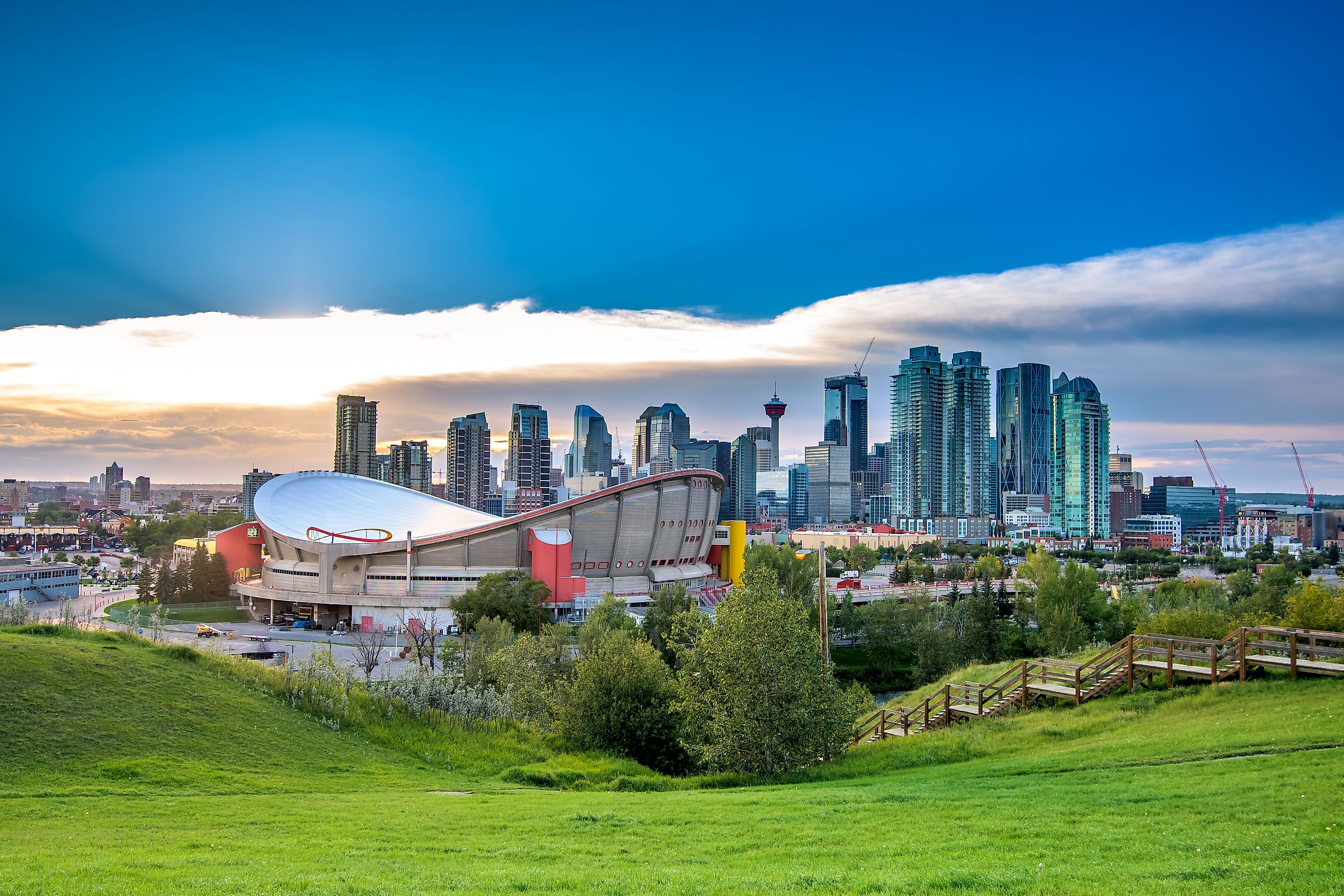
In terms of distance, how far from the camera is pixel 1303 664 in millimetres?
16906

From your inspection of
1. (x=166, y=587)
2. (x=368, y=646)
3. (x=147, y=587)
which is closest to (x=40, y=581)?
(x=147, y=587)

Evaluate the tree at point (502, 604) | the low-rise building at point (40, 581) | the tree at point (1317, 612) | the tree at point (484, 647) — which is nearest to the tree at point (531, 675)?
the tree at point (484, 647)

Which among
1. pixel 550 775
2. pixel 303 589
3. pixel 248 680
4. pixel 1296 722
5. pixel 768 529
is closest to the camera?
pixel 1296 722

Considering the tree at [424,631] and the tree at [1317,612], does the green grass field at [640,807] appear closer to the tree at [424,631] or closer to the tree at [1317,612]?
the tree at [424,631]

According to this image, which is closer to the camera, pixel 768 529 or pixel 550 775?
pixel 550 775

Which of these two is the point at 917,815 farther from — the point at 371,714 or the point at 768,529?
the point at 768,529

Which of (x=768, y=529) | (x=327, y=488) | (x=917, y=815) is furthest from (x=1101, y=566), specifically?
(x=917, y=815)

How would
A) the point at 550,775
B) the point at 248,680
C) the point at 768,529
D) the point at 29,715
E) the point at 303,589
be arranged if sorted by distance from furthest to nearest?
the point at 768,529, the point at 303,589, the point at 248,680, the point at 550,775, the point at 29,715

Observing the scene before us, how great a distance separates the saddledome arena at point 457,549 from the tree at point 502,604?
5842 millimetres

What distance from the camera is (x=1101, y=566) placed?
406 feet

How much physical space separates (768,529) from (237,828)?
163893 millimetres

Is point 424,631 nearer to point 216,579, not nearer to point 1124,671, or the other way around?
point 1124,671

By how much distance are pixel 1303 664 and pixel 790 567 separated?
170ft

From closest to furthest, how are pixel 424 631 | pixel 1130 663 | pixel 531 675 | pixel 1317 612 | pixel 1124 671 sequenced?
pixel 1130 663, pixel 1124 671, pixel 531 675, pixel 1317 612, pixel 424 631
